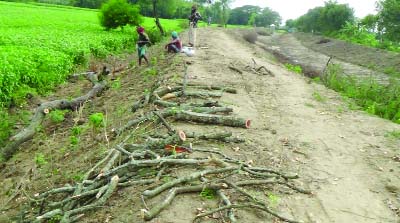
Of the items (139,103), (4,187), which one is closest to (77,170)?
Result: (4,187)

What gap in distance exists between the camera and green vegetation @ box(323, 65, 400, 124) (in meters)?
11.7

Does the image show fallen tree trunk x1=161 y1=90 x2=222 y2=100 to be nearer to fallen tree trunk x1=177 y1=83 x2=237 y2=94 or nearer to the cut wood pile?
fallen tree trunk x1=177 y1=83 x2=237 y2=94

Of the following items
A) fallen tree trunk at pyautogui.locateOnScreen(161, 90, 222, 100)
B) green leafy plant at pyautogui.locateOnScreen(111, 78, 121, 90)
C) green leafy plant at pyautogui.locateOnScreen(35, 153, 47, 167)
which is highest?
fallen tree trunk at pyautogui.locateOnScreen(161, 90, 222, 100)

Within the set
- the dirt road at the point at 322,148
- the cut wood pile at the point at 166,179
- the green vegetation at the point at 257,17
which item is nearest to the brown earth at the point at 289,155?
the dirt road at the point at 322,148

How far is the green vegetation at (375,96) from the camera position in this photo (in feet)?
38.3

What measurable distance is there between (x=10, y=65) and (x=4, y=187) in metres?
5.18

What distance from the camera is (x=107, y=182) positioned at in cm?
577

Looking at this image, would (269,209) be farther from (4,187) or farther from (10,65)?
(10,65)

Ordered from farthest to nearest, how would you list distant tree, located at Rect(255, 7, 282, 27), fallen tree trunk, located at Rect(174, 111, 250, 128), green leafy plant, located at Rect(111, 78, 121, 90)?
1. distant tree, located at Rect(255, 7, 282, 27)
2. green leafy plant, located at Rect(111, 78, 121, 90)
3. fallen tree trunk, located at Rect(174, 111, 250, 128)

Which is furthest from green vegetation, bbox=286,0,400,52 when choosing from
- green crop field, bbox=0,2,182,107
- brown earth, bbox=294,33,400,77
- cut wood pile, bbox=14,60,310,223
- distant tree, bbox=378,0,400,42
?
cut wood pile, bbox=14,60,310,223

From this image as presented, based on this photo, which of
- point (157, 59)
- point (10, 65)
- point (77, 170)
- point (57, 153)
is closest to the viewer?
point (77, 170)

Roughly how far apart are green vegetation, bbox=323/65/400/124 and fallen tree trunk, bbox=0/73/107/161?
26.4 feet

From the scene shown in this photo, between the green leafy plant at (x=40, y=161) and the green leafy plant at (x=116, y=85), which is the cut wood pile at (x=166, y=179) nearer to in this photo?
the green leafy plant at (x=40, y=161)

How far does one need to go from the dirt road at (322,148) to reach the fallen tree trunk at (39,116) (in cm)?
312
